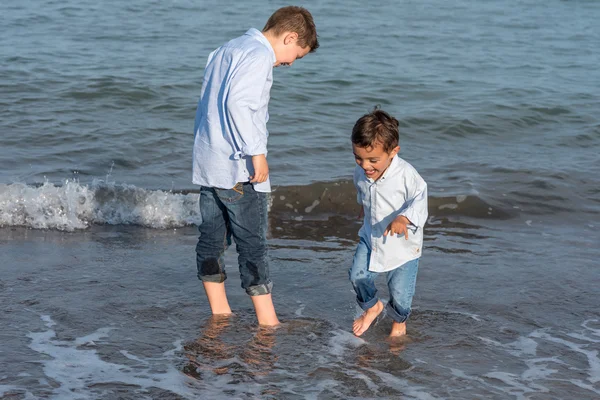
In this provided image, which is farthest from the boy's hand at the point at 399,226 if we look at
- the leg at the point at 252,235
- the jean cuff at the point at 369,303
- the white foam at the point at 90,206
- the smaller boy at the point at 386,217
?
the white foam at the point at 90,206

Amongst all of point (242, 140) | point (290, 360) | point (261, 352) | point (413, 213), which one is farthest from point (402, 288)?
point (242, 140)

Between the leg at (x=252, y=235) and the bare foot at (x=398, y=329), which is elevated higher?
the leg at (x=252, y=235)

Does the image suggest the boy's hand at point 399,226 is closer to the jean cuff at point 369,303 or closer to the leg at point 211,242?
the jean cuff at point 369,303

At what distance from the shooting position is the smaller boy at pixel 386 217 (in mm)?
4035

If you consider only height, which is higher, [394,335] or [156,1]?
[156,1]

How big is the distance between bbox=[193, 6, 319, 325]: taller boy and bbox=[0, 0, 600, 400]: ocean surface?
1.68 feet

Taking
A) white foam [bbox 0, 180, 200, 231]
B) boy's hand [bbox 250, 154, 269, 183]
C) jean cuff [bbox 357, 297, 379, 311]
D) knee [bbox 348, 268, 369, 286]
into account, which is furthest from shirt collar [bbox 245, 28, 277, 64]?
white foam [bbox 0, 180, 200, 231]

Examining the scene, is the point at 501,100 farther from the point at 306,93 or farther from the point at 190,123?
the point at 190,123

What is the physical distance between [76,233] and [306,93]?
5.98 metres

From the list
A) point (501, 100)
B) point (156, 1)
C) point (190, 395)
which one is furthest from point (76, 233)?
point (156, 1)

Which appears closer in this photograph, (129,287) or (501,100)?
(129,287)

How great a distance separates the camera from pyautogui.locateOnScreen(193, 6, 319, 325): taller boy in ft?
12.9

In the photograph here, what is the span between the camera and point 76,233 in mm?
6598

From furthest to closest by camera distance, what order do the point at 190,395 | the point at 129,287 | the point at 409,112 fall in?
the point at 409,112
the point at 129,287
the point at 190,395
